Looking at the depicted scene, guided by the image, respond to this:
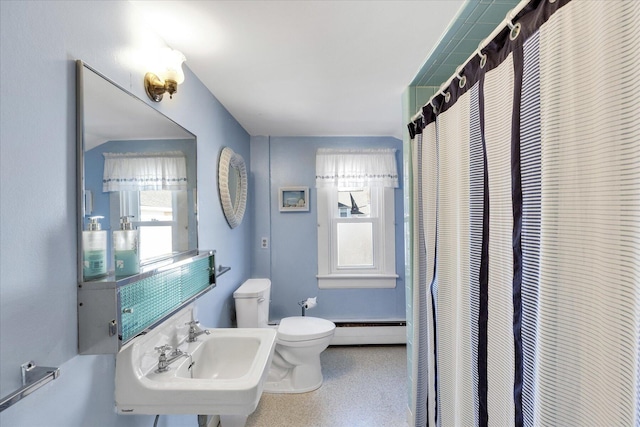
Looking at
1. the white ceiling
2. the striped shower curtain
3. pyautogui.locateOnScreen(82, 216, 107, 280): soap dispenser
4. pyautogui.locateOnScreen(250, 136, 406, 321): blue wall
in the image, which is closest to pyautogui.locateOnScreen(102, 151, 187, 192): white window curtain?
pyautogui.locateOnScreen(82, 216, 107, 280): soap dispenser

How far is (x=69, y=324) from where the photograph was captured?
2.78 feet

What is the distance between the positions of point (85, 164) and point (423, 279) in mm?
1633

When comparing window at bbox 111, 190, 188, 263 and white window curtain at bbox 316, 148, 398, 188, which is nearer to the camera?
window at bbox 111, 190, 188, 263

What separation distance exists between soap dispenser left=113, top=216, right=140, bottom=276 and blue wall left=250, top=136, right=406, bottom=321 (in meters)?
2.10

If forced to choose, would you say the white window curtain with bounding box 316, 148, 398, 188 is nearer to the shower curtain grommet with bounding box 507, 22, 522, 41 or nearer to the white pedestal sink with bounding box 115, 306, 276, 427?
the white pedestal sink with bounding box 115, 306, 276, 427

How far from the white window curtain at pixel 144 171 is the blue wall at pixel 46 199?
16 centimetres

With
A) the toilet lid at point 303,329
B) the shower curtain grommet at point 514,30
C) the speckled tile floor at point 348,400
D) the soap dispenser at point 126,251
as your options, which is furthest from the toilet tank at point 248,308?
the shower curtain grommet at point 514,30

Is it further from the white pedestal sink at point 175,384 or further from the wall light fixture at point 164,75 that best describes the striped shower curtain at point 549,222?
the wall light fixture at point 164,75

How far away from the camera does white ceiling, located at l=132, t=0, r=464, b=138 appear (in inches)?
46.9

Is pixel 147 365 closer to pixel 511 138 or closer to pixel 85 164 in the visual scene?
pixel 85 164

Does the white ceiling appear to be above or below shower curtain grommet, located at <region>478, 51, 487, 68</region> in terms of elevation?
above

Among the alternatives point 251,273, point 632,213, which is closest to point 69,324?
point 632,213

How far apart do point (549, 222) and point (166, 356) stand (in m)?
1.45

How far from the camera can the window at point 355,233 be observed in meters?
3.11
